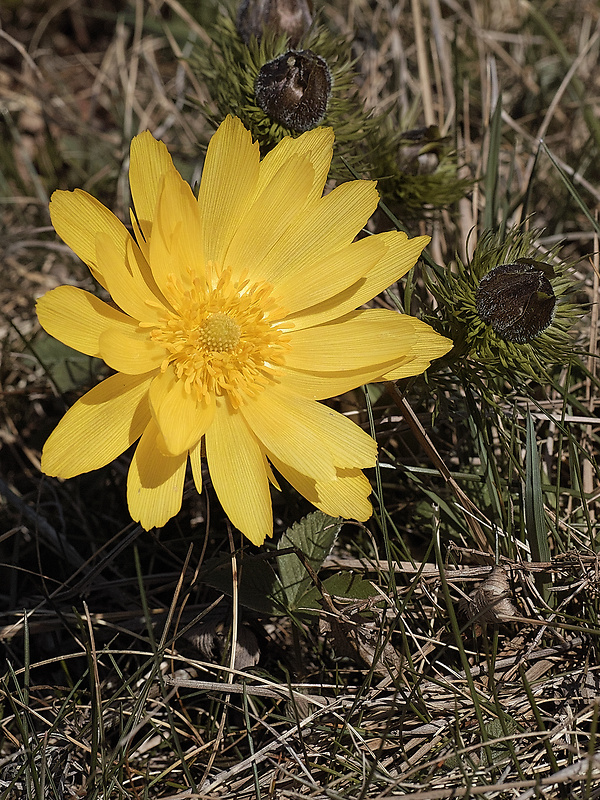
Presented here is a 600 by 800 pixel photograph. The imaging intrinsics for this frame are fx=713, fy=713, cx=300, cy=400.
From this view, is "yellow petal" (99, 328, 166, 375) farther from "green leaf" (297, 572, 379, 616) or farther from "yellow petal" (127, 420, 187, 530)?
"green leaf" (297, 572, 379, 616)

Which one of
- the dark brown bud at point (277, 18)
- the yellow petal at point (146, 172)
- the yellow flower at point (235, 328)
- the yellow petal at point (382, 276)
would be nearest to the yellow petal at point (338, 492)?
the yellow flower at point (235, 328)

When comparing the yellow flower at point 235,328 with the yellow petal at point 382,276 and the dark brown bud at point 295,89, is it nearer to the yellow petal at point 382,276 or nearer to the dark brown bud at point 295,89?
the yellow petal at point 382,276

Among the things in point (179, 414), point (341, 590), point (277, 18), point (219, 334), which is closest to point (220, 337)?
point (219, 334)

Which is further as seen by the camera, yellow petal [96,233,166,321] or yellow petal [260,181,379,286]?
yellow petal [260,181,379,286]

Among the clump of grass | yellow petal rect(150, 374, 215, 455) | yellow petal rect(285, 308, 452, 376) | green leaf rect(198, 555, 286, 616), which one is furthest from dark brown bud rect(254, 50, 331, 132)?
green leaf rect(198, 555, 286, 616)

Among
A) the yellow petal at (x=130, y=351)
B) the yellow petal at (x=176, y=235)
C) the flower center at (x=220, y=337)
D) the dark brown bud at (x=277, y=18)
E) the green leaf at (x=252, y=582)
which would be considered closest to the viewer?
the yellow petal at (x=130, y=351)

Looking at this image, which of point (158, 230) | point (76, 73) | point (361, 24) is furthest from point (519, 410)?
point (76, 73)
